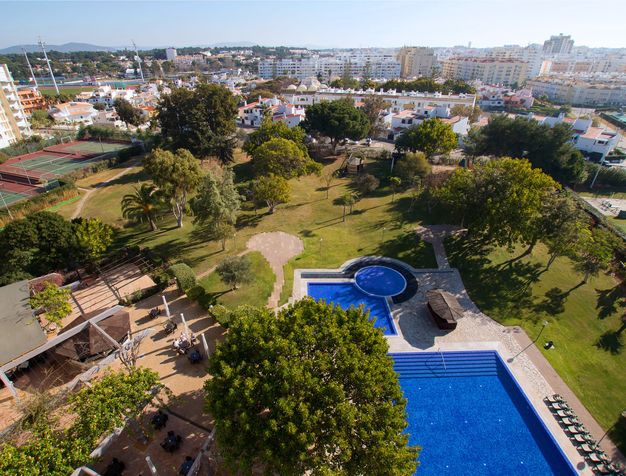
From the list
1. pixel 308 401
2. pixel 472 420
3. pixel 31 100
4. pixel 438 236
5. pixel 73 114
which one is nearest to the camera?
pixel 308 401

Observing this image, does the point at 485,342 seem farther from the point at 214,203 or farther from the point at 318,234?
the point at 214,203

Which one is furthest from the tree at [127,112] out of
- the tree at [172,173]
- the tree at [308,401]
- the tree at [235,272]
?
the tree at [308,401]

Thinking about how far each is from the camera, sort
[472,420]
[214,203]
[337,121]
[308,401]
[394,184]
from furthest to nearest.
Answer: [337,121] < [394,184] < [214,203] < [472,420] < [308,401]

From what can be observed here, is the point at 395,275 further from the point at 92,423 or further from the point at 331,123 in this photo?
the point at 331,123

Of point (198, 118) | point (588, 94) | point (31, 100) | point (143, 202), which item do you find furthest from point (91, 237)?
point (588, 94)

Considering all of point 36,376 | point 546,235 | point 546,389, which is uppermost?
point 546,235

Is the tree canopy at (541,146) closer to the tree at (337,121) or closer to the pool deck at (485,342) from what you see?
the tree at (337,121)

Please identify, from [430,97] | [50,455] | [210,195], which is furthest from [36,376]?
[430,97]
